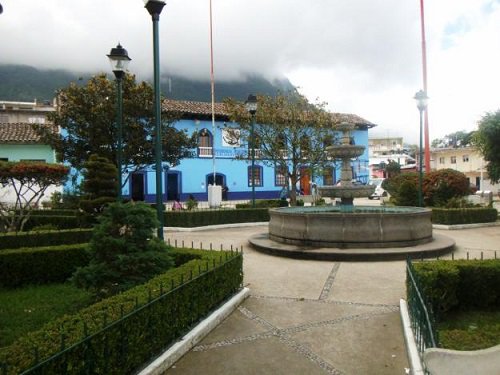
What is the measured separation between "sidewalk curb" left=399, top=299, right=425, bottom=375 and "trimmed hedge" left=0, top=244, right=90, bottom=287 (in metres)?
6.01

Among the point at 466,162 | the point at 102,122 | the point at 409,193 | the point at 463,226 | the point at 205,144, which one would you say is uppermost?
the point at 205,144

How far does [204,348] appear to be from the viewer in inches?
190

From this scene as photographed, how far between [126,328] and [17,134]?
103ft

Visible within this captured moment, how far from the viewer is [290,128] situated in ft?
78.5

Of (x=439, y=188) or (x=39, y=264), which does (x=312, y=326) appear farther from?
(x=439, y=188)

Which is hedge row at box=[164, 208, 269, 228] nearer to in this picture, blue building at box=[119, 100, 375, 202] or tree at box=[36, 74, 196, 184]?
tree at box=[36, 74, 196, 184]

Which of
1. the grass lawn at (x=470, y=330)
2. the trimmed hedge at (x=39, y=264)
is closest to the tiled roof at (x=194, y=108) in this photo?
the trimmed hedge at (x=39, y=264)

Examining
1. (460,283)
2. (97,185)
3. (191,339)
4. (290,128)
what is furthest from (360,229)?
(290,128)

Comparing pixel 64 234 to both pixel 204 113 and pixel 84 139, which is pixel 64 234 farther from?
pixel 204 113

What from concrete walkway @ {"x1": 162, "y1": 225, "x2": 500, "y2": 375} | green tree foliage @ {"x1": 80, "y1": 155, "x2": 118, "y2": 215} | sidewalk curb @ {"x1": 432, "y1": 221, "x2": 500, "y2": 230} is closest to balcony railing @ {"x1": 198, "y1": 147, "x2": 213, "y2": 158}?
green tree foliage @ {"x1": 80, "y1": 155, "x2": 118, "y2": 215}

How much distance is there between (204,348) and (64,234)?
22.7ft

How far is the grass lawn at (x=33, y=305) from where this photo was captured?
5559mm

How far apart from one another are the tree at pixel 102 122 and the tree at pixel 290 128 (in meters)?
6.76

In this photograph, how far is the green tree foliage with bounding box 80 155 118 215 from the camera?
13.4 meters
